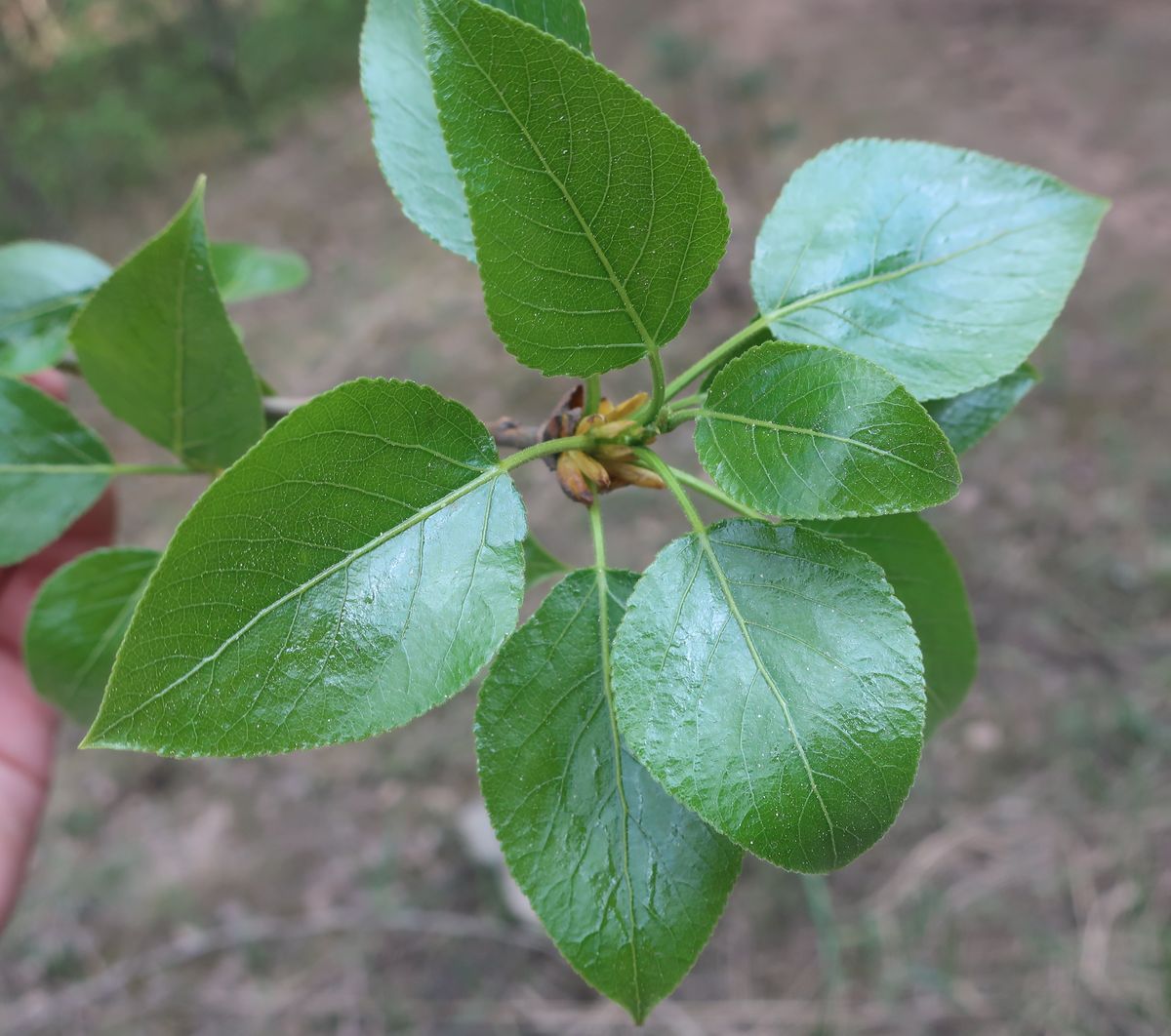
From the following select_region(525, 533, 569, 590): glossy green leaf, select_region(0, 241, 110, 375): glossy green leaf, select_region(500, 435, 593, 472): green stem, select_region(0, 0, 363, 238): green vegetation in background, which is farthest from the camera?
select_region(0, 0, 363, 238): green vegetation in background

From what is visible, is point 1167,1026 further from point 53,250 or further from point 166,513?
point 166,513

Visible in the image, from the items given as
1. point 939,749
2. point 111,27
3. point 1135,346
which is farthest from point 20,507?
point 111,27

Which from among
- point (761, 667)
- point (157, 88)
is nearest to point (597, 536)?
point (761, 667)

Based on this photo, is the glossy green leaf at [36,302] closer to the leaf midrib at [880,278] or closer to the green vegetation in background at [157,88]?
the leaf midrib at [880,278]

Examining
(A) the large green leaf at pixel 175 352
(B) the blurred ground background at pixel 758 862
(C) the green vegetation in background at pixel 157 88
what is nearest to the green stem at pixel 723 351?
(A) the large green leaf at pixel 175 352

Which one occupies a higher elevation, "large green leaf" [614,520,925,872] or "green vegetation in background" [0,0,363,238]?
"large green leaf" [614,520,925,872]

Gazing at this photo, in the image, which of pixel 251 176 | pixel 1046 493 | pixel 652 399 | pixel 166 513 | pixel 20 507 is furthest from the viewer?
pixel 251 176

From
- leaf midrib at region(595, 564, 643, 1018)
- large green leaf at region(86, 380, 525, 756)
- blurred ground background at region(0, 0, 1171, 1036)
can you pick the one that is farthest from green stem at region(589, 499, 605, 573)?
blurred ground background at region(0, 0, 1171, 1036)

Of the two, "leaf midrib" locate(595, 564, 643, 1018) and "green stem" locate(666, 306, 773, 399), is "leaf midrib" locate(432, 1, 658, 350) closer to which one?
"green stem" locate(666, 306, 773, 399)
